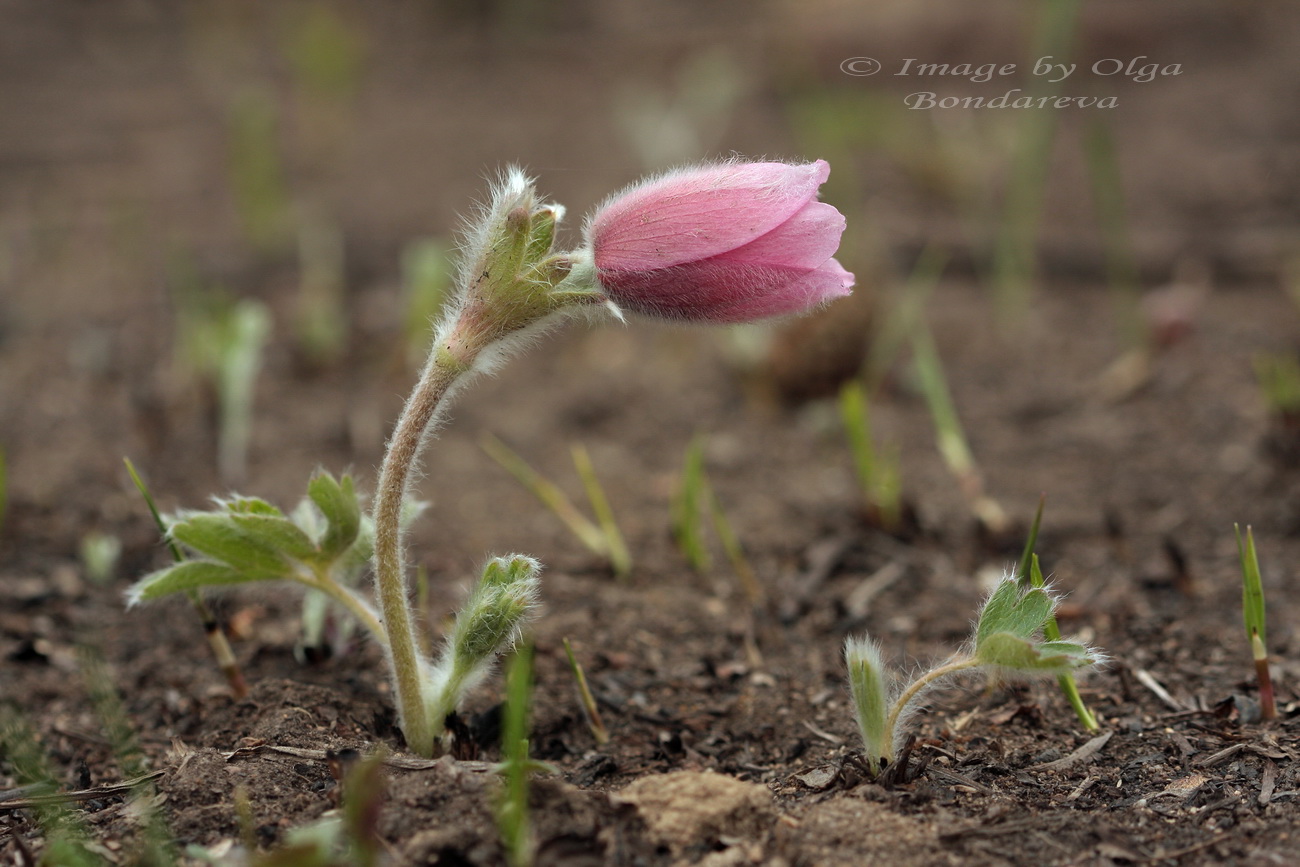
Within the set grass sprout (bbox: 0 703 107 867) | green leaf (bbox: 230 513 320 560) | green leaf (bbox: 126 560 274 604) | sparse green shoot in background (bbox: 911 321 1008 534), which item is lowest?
sparse green shoot in background (bbox: 911 321 1008 534)

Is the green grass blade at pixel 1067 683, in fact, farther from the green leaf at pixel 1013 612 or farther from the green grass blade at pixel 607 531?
the green grass blade at pixel 607 531

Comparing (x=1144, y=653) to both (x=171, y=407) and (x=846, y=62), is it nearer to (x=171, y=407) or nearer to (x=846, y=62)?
(x=171, y=407)

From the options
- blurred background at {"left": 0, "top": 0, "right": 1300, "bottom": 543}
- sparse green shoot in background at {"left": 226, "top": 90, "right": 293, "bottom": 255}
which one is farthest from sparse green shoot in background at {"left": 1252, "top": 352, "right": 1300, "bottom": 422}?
sparse green shoot in background at {"left": 226, "top": 90, "right": 293, "bottom": 255}

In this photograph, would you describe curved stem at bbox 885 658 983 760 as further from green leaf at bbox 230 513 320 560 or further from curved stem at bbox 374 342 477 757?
green leaf at bbox 230 513 320 560

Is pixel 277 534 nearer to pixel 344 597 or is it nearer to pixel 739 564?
pixel 344 597

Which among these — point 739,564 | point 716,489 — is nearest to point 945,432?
point 716,489

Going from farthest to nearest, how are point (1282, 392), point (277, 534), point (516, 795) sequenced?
point (1282, 392) < point (277, 534) < point (516, 795)
